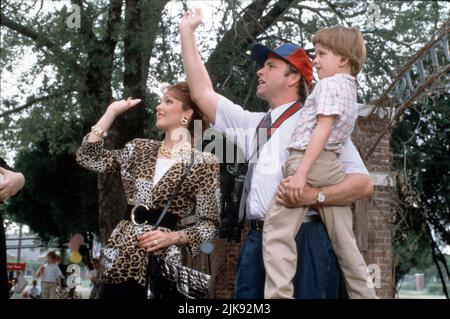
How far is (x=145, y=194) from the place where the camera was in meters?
3.52

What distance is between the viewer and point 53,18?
426 inches

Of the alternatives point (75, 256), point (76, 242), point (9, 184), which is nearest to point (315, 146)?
point (9, 184)

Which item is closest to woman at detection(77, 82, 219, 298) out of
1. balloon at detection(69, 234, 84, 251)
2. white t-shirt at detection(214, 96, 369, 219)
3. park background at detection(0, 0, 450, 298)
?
white t-shirt at detection(214, 96, 369, 219)

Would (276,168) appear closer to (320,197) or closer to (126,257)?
(320,197)

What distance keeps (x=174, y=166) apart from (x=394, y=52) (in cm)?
848

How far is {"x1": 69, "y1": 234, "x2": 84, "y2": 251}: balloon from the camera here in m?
19.1

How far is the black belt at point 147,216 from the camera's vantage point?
11.4 feet

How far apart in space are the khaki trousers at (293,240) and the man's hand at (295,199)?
0.03 m

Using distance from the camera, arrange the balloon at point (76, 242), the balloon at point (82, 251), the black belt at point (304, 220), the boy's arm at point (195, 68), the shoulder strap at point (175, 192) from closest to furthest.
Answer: the black belt at point (304, 220) → the boy's arm at point (195, 68) → the shoulder strap at point (175, 192) → the balloon at point (82, 251) → the balloon at point (76, 242)

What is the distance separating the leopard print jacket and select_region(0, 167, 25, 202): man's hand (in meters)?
0.64

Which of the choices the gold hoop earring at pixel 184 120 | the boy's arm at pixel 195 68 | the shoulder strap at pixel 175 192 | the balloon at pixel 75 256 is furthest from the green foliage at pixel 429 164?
the boy's arm at pixel 195 68

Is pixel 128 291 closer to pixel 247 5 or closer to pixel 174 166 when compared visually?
pixel 174 166

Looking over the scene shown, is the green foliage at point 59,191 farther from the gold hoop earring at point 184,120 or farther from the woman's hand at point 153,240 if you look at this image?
the woman's hand at point 153,240
